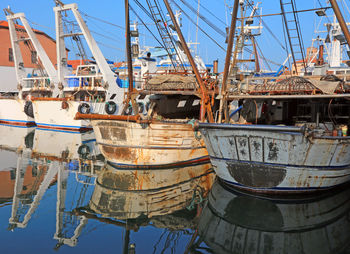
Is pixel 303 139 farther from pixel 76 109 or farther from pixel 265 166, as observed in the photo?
pixel 76 109

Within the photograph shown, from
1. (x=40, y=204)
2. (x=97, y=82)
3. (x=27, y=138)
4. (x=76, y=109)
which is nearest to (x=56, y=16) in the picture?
(x=97, y=82)

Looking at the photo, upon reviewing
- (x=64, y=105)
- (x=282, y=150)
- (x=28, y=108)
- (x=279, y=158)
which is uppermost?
(x=64, y=105)

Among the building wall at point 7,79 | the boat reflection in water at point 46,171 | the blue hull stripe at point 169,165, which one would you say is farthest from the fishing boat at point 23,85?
the blue hull stripe at point 169,165

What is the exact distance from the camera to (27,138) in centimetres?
1958

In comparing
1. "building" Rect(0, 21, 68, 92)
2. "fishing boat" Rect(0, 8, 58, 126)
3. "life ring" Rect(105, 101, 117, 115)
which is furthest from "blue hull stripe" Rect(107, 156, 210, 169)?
"building" Rect(0, 21, 68, 92)

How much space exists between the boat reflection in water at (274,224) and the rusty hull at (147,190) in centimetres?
99

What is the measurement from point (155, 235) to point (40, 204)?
3.90 meters

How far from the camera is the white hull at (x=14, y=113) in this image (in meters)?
26.1

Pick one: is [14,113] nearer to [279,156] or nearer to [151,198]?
[151,198]

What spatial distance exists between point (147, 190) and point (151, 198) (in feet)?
2.21

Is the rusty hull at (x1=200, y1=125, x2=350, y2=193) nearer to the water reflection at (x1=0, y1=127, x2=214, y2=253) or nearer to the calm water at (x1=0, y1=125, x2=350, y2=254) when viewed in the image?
the calm water at (x1=0, y1=125, x2=350, y2=254)

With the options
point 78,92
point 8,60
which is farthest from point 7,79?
point 78,92

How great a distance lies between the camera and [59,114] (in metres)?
23.1

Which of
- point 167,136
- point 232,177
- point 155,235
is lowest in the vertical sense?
point 155,235
